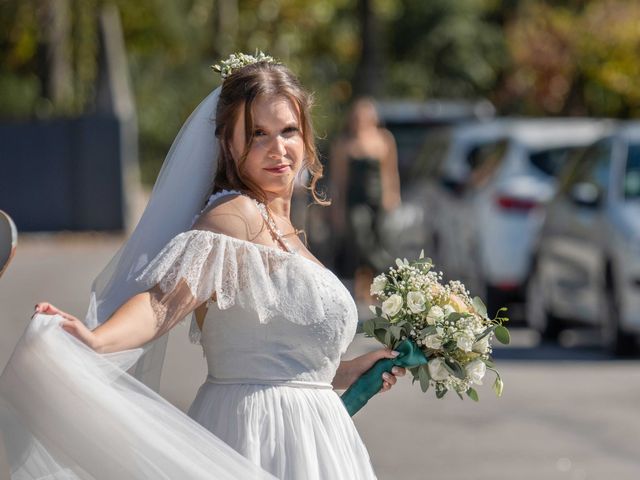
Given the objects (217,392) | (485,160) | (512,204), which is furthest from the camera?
(485,160)

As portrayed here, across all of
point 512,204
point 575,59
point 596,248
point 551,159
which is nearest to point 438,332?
point 596,248

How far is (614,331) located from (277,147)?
25.7 feet

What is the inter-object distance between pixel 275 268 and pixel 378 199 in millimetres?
11819

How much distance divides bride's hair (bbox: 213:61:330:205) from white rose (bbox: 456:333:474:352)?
597mm

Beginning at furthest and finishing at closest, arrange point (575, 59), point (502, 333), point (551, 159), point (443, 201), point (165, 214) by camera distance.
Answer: point (575, 59)
point (443, 201)
point (551, 159)
point (502, 333)
point (165, 214)

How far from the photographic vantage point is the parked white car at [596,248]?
1125 cm

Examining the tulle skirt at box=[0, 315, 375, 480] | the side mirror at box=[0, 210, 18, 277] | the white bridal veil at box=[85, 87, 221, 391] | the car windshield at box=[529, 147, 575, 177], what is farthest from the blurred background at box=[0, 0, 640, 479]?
the side mirror at box=[0, 210, 18, 277]

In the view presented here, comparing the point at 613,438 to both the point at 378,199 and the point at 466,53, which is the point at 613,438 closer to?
the point at 378,199

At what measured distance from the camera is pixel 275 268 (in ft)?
12.8

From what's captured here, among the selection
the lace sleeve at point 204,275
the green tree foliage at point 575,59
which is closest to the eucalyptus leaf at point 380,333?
the lace sleeve at point 204,275

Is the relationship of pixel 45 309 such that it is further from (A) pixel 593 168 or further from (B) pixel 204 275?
(A) pixel 593 168

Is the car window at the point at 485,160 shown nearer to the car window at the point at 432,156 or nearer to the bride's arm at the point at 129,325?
the car window at the point at 432,156

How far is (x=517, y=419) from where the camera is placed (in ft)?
30.2

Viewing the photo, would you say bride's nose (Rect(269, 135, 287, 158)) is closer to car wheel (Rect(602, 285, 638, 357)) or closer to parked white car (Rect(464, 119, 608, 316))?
car wheel (Rect(602, 285, 638, 357))
